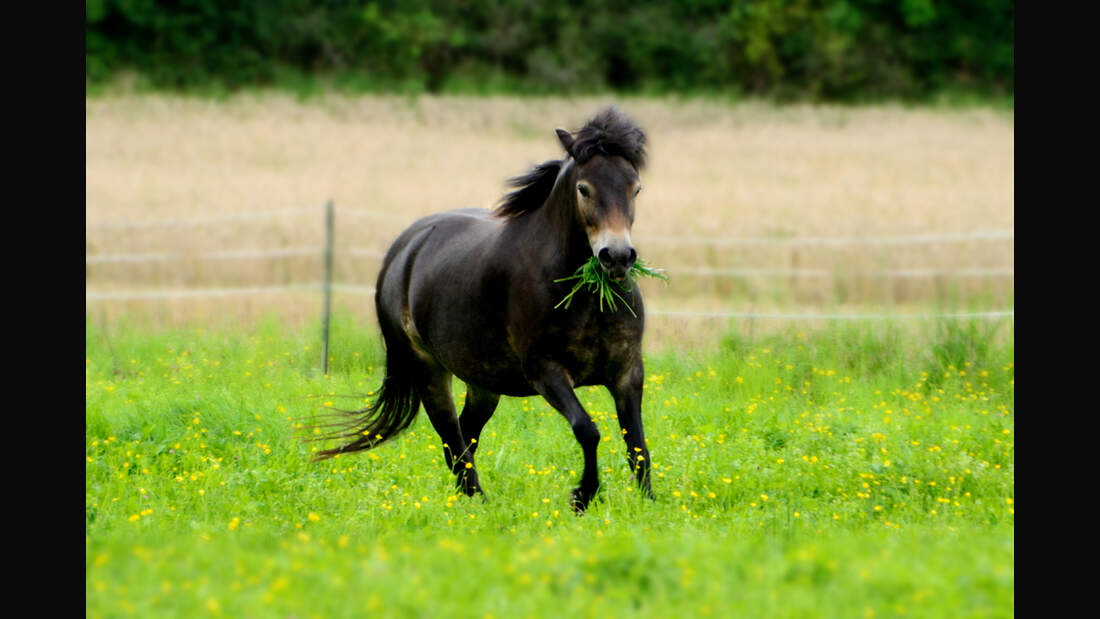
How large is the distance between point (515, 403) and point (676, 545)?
14.2 feet

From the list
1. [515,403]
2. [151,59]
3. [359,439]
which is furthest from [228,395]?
[151,59]

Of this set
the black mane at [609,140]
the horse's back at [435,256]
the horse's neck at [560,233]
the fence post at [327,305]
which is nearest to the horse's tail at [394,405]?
the horse's back at [435,256]

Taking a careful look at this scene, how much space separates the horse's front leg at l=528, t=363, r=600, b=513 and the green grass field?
0.14 meters

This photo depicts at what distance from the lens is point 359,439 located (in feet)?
24.9

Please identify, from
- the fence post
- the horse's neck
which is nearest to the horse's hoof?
the horse's neck

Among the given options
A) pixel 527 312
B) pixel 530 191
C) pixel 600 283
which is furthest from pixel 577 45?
pixel 600 283

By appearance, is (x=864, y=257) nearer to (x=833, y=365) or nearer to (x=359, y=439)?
(x=833, y=365)

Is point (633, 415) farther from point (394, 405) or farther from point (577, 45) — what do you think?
point (577, 45)

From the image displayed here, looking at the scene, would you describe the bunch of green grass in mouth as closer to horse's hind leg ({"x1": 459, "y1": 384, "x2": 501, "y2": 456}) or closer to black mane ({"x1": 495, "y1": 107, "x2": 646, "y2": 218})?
black mane ({"x1": 495, "y1": 107, "x2": 646, "y2": 218})

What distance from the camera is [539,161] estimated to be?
2420 centimetres

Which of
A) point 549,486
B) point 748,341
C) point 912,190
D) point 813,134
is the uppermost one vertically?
point 813,134

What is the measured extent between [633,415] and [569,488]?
826 millimetres

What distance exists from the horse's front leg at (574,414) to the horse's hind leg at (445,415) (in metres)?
1.15

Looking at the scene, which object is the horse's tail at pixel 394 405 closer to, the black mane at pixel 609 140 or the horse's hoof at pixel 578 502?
the horse's hoof at pixel 578 502
